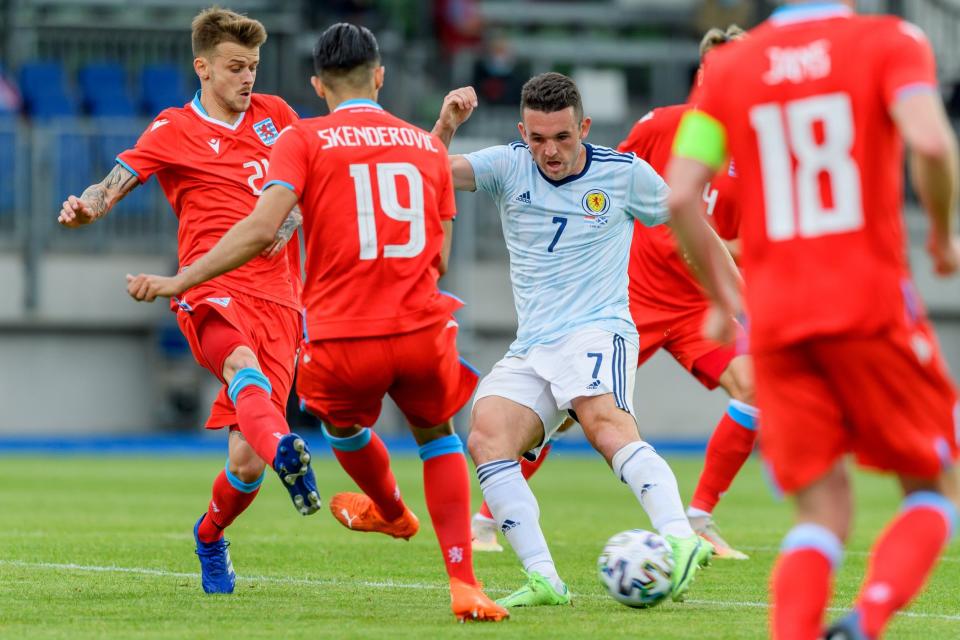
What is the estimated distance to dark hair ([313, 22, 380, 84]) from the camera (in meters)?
5.91

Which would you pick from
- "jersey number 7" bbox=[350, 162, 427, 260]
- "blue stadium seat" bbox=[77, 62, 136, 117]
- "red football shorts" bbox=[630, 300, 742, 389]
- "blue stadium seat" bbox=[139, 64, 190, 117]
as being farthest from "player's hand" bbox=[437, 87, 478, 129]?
"blue stadium seat" bbox=[77, 62, 136, 117]

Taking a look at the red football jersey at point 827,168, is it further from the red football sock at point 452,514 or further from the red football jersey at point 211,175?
the red football jersey at point 211,175

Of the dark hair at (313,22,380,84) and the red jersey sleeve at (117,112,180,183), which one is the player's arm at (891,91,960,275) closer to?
the dark hair at (313,22,380,84)

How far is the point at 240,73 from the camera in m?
7.58

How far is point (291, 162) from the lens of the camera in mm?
5746

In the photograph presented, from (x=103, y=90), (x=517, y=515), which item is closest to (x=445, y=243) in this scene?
(x=517, y=515)

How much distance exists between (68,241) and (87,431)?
8.69 feet

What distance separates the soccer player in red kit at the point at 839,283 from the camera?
4258 millimetres

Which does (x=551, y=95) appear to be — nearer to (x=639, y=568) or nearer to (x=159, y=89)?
(x=639, y=568)

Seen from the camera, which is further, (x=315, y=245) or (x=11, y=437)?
(x=11, y=437)

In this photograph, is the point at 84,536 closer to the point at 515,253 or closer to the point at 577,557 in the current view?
the point at 577,557

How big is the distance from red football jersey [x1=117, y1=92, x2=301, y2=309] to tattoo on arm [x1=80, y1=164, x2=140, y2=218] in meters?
0.04

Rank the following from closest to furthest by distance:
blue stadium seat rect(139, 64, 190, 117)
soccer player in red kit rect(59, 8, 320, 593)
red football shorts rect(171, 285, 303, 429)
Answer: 1. soccer player in red kit rect(59, 8, 320, 593)
2. red football shorts rect(171, 285, 303, 429)
3. blue stadium seat rect(139, 64, 190, 117)

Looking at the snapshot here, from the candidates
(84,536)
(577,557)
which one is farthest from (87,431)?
(577,557)
